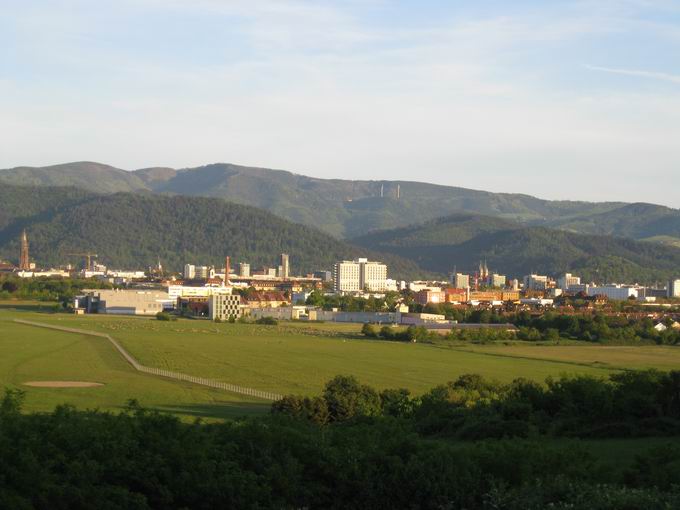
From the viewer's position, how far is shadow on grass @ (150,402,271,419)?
1097 inches

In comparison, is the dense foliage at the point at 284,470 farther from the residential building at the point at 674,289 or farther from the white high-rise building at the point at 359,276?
the white high-rise building at the point at 359,276

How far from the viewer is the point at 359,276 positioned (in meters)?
156

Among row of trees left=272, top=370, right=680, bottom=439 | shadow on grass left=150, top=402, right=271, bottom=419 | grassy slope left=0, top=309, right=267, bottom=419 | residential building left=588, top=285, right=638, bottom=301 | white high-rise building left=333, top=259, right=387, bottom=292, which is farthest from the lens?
white high-rise building left=333, top=259, right=387, bottom=292

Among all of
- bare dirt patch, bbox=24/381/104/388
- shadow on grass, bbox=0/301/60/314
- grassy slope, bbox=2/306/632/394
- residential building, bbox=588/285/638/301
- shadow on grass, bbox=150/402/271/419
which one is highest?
residential building, bbox=588/285/638/301

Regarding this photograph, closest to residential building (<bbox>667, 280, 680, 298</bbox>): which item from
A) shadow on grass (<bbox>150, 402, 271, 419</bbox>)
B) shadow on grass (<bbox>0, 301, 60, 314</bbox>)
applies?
shadow on grass (<bbox>0, 301, 60, 314</bbox>)

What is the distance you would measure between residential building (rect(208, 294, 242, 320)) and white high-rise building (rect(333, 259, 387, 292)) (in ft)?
198

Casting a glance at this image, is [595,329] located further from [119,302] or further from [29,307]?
[29,307]

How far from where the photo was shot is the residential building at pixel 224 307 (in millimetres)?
83312

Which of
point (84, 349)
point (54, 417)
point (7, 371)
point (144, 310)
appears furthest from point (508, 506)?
point (144, 310)

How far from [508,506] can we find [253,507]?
9.89 ft

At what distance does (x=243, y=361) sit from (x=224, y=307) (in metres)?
40.9

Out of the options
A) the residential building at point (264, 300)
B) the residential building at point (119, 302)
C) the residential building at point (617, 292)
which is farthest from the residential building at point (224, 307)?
the residential building at point (617, 292)

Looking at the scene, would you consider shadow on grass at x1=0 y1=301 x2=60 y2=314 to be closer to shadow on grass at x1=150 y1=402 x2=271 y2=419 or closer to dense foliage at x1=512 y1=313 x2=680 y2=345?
dense foliage at x1=512 y1=313 x2=680 y2=345

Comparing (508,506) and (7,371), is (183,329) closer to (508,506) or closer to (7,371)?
(7,371)
